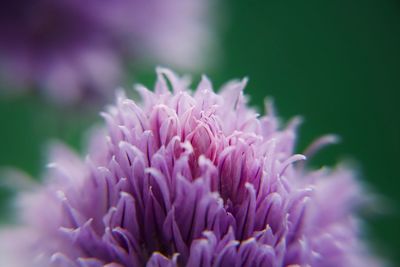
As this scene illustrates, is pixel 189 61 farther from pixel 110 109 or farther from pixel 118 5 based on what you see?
pixel 110 109

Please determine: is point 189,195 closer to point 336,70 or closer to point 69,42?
point 69,42

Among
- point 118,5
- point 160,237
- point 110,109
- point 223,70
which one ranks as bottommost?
point 160,237

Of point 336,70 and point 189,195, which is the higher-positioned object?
point 336,70

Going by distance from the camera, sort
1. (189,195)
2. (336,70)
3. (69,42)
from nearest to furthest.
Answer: (189,195), (69,42), (336,70)

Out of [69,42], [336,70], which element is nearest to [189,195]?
[69,42]

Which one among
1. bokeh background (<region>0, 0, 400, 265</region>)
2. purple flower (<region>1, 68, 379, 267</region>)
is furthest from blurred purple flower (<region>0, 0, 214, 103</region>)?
bokeh background (<region>0, 0, 400, 265</region>)

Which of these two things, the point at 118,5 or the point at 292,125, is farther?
the point at 118,5

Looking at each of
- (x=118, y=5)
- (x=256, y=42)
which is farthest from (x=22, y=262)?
(x=256, y=42)
